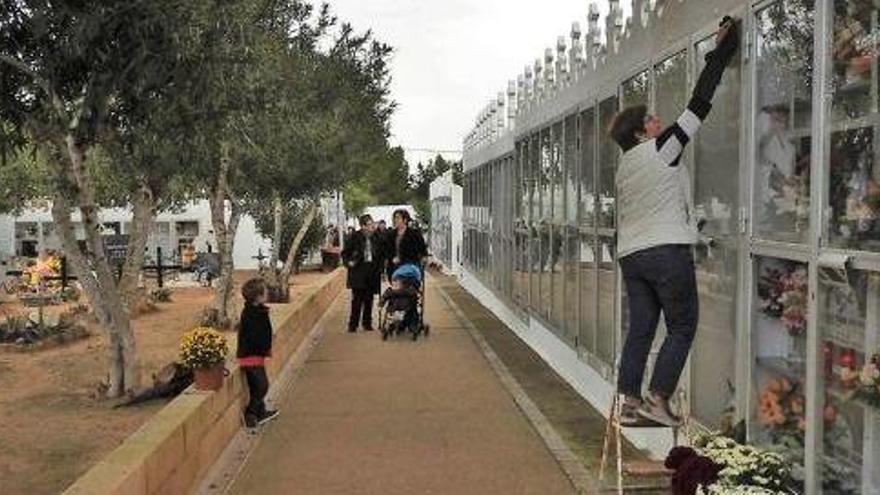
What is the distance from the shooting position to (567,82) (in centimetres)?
1115

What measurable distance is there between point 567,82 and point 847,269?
23.3 feet

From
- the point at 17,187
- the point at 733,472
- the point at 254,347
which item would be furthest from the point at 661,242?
the point at 17,187

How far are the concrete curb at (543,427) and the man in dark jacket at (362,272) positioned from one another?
228cm

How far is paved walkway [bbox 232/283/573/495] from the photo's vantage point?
6859mm

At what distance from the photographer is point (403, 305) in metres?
14.8

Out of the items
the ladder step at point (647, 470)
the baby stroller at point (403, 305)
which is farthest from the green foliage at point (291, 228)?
the ladder step at point (647, 470)

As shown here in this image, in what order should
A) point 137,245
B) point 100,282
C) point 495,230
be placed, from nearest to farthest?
point 100,282, point 137,245, point 495,230

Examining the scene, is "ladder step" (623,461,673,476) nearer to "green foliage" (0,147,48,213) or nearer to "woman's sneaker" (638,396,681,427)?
"woman's sneaker" (638,396,681,427)

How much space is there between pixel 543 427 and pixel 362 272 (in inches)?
301

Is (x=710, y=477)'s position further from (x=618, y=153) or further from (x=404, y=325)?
(x=404, y=325)

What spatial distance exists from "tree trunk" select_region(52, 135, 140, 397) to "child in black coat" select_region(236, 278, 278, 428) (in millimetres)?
1773

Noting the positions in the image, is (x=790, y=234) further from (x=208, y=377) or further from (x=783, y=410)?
(x=208, y=377)

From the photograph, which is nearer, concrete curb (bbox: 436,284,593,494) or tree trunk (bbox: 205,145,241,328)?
concrete curb (bbox: 436,284,593,494)

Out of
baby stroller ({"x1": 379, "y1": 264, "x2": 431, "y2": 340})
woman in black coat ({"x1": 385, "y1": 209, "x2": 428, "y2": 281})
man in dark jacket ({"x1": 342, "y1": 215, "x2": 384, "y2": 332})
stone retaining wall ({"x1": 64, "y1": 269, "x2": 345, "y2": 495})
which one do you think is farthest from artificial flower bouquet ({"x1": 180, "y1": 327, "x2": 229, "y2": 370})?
man in dark jacket ({"x1": 342, "y1": 215, "x2": 384, "y2": 332})
